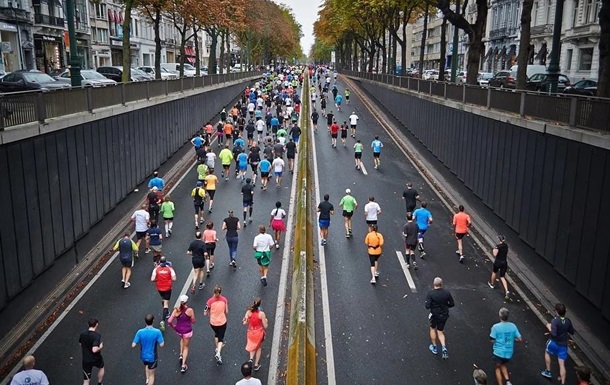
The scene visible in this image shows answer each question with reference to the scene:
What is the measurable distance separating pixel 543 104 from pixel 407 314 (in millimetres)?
7518

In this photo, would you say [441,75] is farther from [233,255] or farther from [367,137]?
[233,255]

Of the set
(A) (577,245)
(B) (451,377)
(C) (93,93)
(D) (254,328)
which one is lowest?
(B) (451,377)

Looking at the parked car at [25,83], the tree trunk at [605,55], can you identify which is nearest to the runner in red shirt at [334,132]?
the parked car at [25,83]

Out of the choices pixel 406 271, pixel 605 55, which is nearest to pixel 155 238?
pixel 406 271

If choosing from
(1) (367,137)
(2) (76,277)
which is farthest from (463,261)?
(1) (367,137)

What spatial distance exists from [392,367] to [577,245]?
549 cm

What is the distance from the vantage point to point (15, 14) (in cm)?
4469

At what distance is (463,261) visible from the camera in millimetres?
17703

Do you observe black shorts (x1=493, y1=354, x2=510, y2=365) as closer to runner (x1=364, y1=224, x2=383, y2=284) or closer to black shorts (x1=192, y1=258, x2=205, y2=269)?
runner (x1=364, y1=224, x2=383, y2=284)

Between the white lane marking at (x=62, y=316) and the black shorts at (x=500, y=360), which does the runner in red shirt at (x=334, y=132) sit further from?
the black shorts at (x=500, y=360)

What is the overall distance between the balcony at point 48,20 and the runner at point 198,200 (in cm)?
3841

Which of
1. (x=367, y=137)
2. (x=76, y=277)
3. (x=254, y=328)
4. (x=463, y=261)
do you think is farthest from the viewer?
(x=367, y=137)

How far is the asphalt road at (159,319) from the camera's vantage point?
11.5 m

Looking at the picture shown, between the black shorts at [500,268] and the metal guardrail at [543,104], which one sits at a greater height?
the metal guardrail at [543,104]
